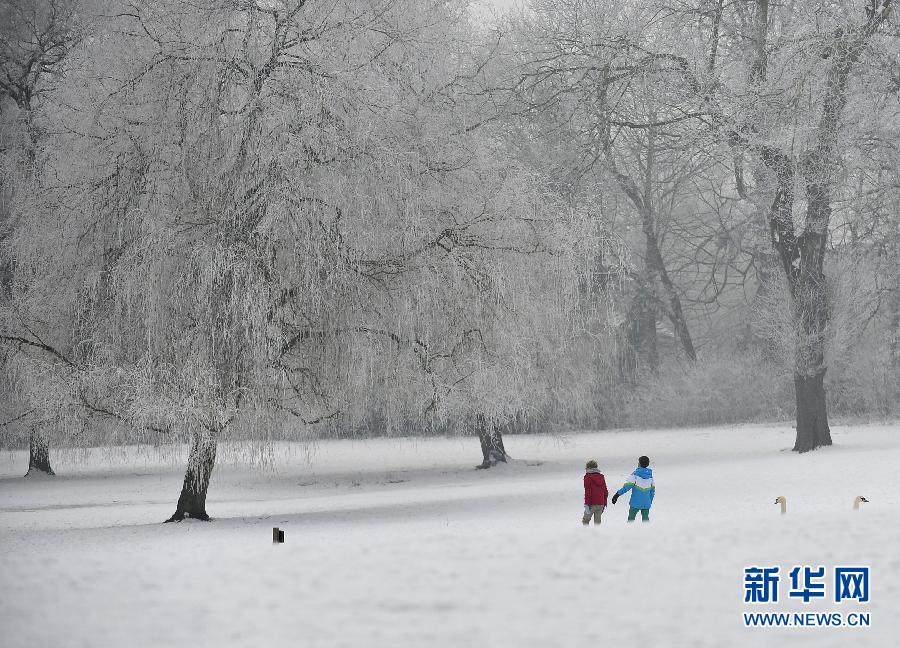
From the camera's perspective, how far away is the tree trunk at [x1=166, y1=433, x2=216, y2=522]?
14.5 meters

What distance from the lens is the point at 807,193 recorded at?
76.8ft

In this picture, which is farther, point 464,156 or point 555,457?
point 555,457

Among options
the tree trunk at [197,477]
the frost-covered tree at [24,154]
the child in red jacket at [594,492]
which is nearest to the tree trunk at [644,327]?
the frost-covered tree at [24,154]

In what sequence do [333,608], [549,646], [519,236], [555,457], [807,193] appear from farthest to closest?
[555,457], [807,193], [519,236], [333,608], [549,646]

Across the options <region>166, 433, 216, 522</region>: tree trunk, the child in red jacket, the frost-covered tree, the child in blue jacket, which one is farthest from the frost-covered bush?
the child in blue jacket

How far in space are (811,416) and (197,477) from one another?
566 inches

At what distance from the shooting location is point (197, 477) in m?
15.8

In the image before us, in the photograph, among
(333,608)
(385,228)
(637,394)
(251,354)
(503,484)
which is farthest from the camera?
(637,394)

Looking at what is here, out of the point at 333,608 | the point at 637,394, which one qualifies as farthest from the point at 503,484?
the point at 637,394

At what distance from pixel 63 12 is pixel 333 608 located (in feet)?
72.9

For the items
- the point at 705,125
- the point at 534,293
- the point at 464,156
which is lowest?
the point at 534,293

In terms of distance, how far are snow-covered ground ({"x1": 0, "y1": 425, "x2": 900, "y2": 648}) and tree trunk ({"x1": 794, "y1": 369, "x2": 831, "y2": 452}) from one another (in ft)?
11.0

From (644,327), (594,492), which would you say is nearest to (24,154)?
(594,492)

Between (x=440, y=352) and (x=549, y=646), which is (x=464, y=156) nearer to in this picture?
(x=440, y=352)
